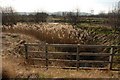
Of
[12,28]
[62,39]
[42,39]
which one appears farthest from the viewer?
[12,28]

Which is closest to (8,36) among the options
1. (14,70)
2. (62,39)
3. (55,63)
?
(62,39)

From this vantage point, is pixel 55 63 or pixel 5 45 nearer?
pixel 55 63

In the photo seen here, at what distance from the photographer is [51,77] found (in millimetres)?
8758

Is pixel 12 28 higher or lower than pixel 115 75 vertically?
higher

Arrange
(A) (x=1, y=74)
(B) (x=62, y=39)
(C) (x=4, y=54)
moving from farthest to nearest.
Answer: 1. (B) (x=62, y=39)
2. (C) (x=4, y=54)
3. (A) (x=1, y=74)

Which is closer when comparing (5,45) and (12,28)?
(5,45)

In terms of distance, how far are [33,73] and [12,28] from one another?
11320 millimetres

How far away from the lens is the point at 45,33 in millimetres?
17172

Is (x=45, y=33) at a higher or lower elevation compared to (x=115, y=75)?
higher

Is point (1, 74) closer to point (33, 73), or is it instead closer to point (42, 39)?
point (33, 73)

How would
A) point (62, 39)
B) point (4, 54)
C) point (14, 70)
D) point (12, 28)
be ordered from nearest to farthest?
point (14, 70)
point (4, 54)
point (62, 39)
point (12, 28)

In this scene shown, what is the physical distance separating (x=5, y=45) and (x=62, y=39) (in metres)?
3.75

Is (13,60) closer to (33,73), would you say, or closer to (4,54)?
(4,54)

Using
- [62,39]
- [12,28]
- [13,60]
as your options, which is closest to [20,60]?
[13,60]
